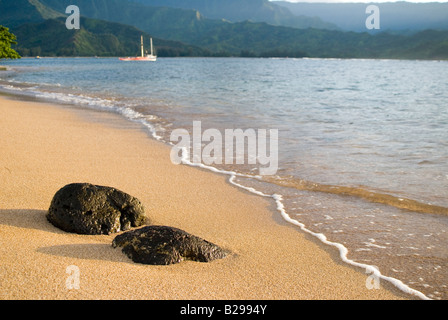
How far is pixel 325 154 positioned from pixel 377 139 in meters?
3.13

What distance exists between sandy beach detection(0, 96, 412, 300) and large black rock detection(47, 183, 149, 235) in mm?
148

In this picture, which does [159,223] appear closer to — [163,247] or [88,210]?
[88,210]

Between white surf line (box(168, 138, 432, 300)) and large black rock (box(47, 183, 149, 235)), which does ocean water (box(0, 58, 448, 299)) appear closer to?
white surf line (box(168, 138, 432, 300))

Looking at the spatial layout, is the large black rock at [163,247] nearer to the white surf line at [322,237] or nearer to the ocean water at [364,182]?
the white surf line at [322,237]

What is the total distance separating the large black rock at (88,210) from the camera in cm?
465

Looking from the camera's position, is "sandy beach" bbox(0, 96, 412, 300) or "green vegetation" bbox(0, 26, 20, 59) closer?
"sandy beach" bbox(0, 96, 412, 300)

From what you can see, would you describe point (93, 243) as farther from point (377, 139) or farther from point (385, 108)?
point (385, 108)

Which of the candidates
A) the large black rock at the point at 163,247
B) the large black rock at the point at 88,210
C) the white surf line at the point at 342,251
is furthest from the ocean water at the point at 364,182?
the large black rock at the point at 88,210

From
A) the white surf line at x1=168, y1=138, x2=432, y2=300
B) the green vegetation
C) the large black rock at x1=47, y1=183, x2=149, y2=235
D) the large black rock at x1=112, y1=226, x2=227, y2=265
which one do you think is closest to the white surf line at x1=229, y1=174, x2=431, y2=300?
the white surf line at x1=168, y1=138, x2=432, y2=300

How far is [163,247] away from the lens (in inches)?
164

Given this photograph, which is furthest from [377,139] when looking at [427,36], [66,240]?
[427,36]

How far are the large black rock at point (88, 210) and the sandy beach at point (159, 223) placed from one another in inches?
5.8

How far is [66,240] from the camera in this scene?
172 inches

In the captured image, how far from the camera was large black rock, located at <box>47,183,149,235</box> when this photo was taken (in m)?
4.65
